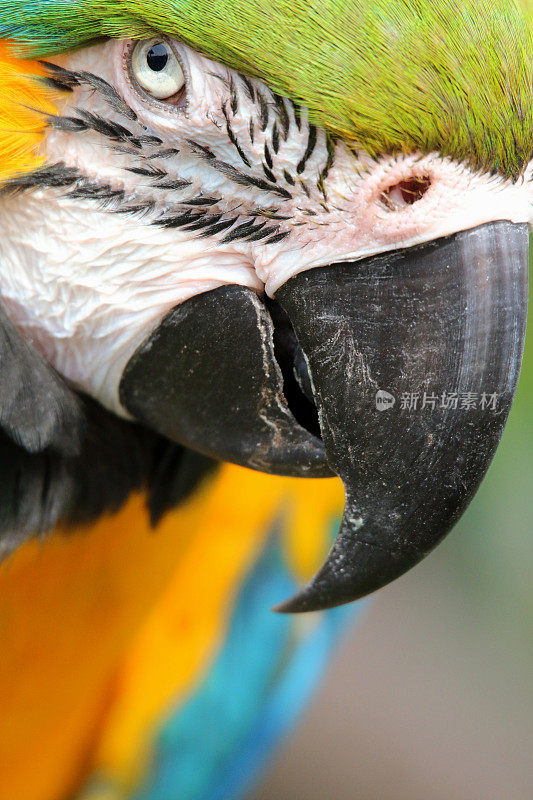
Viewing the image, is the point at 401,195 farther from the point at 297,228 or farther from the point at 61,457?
the point at 61,457

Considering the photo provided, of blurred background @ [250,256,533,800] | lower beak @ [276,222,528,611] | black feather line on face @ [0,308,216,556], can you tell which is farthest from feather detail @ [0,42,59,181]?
blurred background @ [250,256,533,800]

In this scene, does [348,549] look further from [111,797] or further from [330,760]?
[330,760]

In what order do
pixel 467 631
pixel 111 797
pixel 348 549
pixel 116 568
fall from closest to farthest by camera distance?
pixel 348 549 → pixel 116 568 → pixel 111 797 → pixel 467 631

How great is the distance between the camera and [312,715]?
2.46 m

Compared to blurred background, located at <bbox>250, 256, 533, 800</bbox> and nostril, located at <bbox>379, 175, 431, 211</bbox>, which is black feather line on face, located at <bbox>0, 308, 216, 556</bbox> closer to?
nostril, located at <bbox>379, 175, 431, 211</bbox>

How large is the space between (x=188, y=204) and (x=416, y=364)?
25cm

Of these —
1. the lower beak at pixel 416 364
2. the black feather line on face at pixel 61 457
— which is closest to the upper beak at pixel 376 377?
the lower beak at pixel 416 364

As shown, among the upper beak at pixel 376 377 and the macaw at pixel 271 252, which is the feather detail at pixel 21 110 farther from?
the upper beak at pixel 376 377

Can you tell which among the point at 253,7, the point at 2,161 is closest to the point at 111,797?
the point at 2,161

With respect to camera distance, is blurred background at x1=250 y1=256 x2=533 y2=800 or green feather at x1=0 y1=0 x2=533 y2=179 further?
blurred background at x1=250 y1=256 x2=533 y2=800

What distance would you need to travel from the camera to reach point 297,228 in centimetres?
68

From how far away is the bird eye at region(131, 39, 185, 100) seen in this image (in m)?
0.66

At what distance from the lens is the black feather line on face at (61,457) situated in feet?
2.44

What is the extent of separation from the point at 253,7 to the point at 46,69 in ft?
0.66
